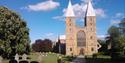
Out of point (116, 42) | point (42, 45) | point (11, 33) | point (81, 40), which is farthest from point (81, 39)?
point (11, 33)

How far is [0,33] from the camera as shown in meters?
47.0

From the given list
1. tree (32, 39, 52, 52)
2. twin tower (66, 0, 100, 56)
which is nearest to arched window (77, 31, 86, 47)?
twin tower (66, 0, 100, 56)

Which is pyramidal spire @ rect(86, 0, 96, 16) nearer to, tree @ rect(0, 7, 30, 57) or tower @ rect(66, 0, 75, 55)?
tower @ rect(66, 0, 75, 55)

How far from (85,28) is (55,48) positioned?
35593 mm

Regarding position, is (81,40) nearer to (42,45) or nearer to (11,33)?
(42,45)

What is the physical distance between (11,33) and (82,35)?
3463 inches

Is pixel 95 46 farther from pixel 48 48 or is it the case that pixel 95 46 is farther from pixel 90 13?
pixel 48 48

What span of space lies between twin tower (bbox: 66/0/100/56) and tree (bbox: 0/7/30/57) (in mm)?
79004

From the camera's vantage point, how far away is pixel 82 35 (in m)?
134

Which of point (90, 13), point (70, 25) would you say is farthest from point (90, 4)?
point (70, 25)

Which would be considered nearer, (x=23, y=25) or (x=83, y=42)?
(x=23, y=25)

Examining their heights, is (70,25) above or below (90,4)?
below

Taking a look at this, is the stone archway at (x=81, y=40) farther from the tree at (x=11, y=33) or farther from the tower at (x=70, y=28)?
the tree at (x=11, y=33)

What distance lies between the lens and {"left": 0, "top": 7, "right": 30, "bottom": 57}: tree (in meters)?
47.0
